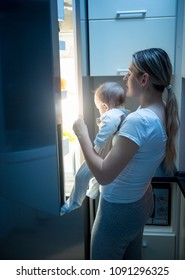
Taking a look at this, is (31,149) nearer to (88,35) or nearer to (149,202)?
(149,202)

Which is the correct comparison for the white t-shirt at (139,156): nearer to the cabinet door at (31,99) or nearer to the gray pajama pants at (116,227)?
the gray pajama pants at (116,227)

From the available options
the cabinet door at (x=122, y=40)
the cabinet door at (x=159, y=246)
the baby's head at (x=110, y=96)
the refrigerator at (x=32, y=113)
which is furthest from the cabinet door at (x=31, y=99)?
the cabinet door at (x=159, y=246)

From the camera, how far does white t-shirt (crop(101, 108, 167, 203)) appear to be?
0.91 metres

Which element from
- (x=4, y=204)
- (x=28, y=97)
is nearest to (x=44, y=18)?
(x=28, y=97)

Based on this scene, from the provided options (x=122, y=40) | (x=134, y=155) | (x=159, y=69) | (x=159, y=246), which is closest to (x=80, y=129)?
(x=134, y=155)

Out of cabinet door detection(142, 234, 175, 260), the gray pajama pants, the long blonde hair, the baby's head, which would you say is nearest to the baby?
the baby's head

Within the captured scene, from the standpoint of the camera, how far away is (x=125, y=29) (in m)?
1.53

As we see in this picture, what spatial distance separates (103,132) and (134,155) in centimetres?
18

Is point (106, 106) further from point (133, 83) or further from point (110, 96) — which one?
point (133, 83)

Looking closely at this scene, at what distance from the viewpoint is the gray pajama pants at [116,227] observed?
103 cm

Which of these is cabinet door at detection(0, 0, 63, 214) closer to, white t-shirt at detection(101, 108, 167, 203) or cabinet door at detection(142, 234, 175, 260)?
white t-shirt at detection(101, 108, 167, 203)

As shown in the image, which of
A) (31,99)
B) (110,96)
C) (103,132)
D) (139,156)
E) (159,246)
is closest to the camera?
(31,99)

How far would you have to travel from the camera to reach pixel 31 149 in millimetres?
902

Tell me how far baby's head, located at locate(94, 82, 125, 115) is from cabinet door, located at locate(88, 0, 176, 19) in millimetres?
521
